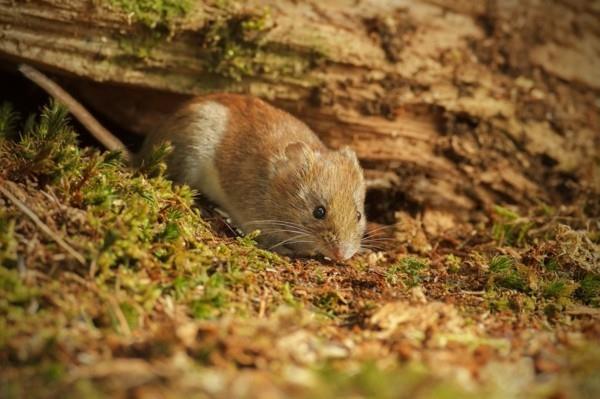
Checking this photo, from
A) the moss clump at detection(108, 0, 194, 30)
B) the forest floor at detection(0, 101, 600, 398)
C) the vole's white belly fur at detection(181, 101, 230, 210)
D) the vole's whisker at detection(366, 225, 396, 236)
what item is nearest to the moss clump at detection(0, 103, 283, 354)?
the forest floor at detection(0, 101, 600, 398)

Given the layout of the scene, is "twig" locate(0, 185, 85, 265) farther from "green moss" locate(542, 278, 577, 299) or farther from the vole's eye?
"green moss" locate(542, 278, 577, 299)

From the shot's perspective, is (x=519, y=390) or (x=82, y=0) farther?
(x=82, y=0)

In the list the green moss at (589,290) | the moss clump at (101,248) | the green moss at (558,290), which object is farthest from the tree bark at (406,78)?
the green moss at (558,290)

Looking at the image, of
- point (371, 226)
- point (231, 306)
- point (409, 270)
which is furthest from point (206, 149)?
point (231, 306)

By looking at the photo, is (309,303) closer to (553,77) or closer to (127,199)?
(127,199)

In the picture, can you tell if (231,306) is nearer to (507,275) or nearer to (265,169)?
(507,275)

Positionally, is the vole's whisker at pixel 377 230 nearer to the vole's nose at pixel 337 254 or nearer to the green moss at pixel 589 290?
the vole's nose at pixel 337 254

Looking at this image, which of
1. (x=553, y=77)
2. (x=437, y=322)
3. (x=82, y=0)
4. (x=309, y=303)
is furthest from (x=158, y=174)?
(x=553, y=77)
